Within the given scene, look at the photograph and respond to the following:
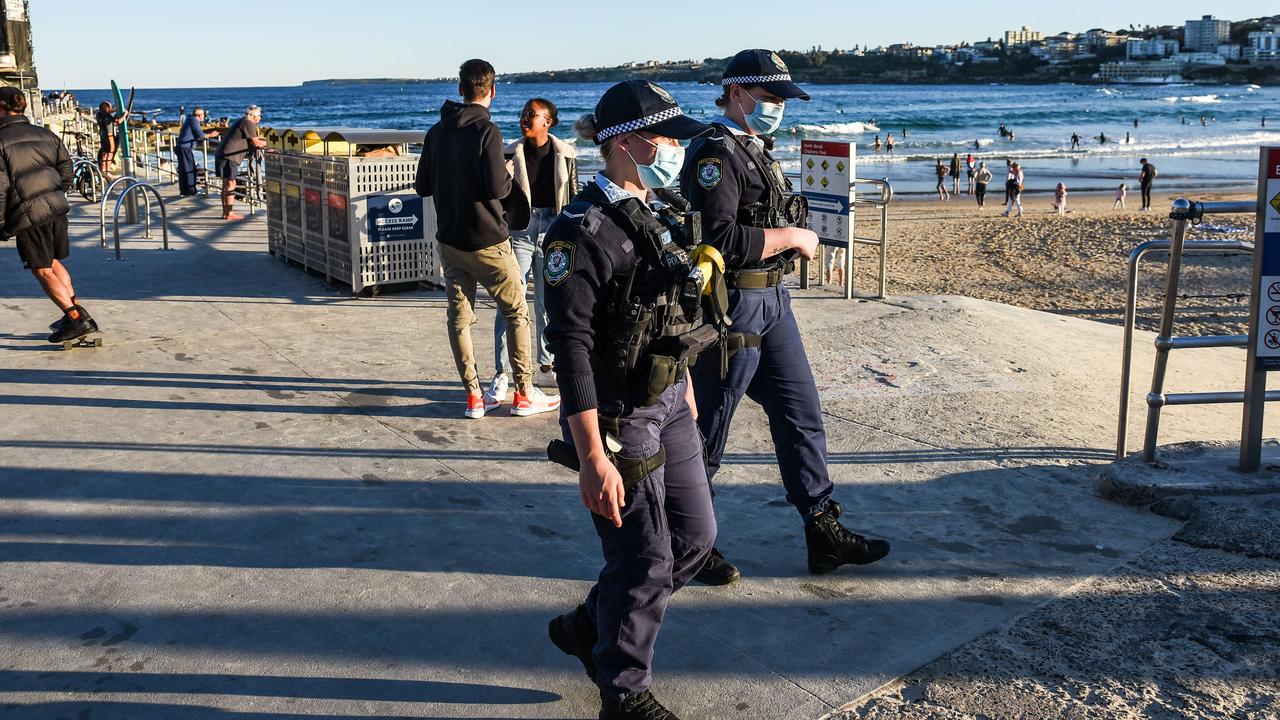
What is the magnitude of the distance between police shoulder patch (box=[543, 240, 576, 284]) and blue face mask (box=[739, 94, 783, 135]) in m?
1.58

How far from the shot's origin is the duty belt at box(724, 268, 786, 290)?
154 inches

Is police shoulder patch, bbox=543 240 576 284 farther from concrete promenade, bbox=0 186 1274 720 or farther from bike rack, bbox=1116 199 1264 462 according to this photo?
bike rack, bbox=1116 199 1264 462

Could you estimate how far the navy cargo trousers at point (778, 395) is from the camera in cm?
395

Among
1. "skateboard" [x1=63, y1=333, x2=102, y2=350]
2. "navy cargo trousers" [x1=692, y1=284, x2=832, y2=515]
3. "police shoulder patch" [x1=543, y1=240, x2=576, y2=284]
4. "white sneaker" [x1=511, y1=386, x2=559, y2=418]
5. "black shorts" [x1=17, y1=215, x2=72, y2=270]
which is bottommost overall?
"white sneaker" [x1=511, y1=386, x2=559, y2=418]

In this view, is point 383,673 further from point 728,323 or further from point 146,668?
point 728,323

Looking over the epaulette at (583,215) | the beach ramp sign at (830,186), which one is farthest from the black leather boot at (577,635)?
the beach ramp sign at (830,186)

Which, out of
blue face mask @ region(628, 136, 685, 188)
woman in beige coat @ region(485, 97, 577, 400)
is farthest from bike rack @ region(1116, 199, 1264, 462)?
woman in beige coat @ region(485, 97, 577, 400)

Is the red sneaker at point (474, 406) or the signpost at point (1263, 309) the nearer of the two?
the signpost at point (1263, 309)

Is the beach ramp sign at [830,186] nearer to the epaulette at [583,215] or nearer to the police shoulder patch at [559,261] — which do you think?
the epaulette at [583,215]

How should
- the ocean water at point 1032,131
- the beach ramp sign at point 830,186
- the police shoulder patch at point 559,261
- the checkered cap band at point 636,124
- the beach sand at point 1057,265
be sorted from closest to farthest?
1. the police shoulder patch at point 559,261
2. the checkered cap band at point 636,124
3. the beach ramp sign at point 830,186
4. the beach sand at point 1057,265
5. the ocean water at point 1032,131

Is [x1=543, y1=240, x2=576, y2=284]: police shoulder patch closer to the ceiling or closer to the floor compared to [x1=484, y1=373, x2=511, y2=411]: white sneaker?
closer to the ceiling

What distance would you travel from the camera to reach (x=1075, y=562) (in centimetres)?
416

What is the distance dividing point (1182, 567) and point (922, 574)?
986mm

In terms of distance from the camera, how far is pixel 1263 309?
→ 4777 mm
